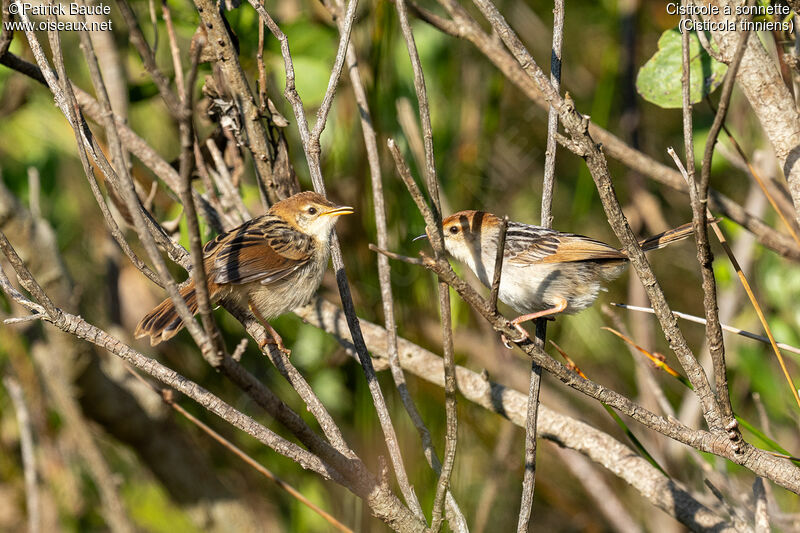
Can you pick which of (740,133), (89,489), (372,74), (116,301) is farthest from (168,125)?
(740,133)

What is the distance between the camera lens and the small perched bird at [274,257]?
328 centimetres

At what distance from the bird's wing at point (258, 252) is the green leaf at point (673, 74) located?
5.88ft

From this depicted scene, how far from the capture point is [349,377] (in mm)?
4793

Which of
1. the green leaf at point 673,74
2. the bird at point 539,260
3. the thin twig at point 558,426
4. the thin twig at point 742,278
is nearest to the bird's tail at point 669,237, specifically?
the bird at point 539,260

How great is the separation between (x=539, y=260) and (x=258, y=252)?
1.38 m

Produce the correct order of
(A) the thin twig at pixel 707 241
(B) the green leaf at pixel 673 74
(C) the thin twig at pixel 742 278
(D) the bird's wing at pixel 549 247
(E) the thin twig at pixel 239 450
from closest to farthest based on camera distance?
(A) the thin twig at pixel 707 241 < (C) the thin twig at pixel 742 278 < (E) the thin twig at pixel 239 450 < (B) the green leaf at pixel 673 74 < (D) the bird's wing at pixel 549 247

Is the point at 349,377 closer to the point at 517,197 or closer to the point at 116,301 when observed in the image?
the point at 116,301

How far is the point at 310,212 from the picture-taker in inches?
143

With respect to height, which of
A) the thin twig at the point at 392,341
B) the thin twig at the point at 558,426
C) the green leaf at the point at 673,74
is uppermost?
the green leaf at the point at 673,74

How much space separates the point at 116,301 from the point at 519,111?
3.77 meters

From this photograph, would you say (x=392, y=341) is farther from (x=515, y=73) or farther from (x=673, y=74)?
(x=515, y=73)

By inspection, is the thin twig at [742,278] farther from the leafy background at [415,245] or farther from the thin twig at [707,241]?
the leafy background at [415,245]

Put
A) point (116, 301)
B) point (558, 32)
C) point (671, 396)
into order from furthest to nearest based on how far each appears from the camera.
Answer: point (671, 396) < point (116, 301) < point (558, 32)

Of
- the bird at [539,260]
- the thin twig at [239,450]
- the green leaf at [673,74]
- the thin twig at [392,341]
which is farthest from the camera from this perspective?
the bird at [539,260]
